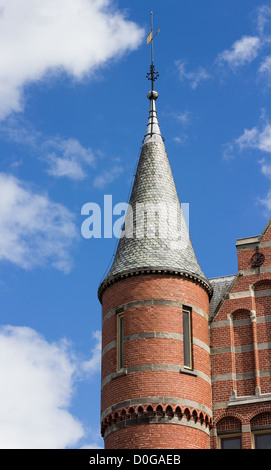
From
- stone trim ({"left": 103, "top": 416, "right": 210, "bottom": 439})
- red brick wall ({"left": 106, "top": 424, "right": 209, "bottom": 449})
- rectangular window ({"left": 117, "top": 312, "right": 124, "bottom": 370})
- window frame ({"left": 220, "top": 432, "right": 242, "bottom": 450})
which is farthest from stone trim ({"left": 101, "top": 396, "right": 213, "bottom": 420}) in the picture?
rectangular window ({"left": 117, "top": 312, "right": 124, "bottom": 370})

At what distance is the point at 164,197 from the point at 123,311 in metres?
4.75

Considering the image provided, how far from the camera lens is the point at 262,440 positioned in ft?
93.9

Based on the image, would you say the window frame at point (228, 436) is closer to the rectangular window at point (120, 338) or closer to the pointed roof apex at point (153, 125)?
the rectangular window at point (120, 338)

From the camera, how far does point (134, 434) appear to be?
90.6 ft

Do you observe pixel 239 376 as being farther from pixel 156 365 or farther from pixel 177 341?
pixel 156 365

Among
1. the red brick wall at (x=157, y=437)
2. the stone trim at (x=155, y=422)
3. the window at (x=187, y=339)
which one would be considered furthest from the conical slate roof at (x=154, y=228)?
the red brick wall at (x=157, y=437)

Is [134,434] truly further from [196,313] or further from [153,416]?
[196,313]

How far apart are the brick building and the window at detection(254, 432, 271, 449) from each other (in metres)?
0.03

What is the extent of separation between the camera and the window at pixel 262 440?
93.6 feet

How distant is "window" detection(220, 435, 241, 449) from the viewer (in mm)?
28891

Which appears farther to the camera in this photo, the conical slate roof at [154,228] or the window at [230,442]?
the conical slate roof at [154,228]

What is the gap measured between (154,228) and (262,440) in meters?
7.89

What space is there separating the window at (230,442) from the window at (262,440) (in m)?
0.55
